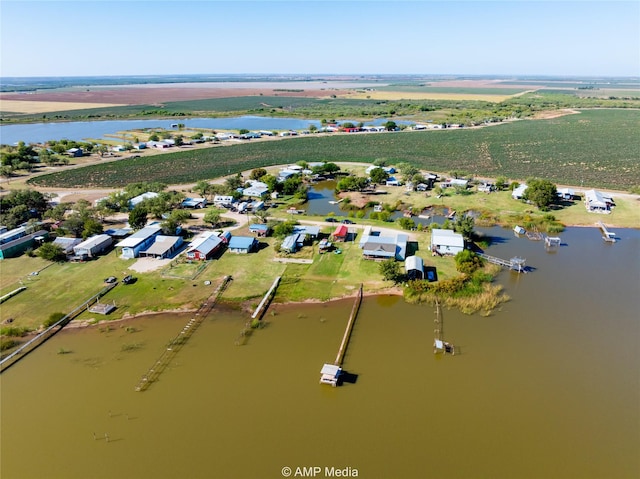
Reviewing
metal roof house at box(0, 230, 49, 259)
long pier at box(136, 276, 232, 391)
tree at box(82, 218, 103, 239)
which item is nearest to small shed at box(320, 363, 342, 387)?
long pier at box(136, 276, 232, 391)

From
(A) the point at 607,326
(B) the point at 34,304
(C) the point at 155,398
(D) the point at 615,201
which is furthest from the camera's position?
(D) the point at 615,201

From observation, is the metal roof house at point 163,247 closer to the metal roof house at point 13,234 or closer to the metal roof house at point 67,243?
the metal roof house at point 67,243

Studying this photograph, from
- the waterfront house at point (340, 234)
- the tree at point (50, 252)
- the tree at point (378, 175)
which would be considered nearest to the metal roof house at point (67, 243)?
the tree at point (50, 252)

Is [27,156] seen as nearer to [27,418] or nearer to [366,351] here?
[27,418]

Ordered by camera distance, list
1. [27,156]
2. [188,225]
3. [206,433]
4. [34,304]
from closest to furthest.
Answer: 1. [206,433]
2. [34,304]
3. [188,225]
4. [27,156]

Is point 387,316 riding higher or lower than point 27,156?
lower

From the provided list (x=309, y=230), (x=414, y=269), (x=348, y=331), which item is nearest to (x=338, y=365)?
(x=348, y=331)

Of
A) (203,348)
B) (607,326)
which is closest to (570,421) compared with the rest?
(607,326)

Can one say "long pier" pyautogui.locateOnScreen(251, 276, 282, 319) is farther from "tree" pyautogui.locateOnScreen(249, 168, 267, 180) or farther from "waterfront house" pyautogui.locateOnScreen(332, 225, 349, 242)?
"tree" pyautogui.locateOnScreen(249, 168, 267, 180)
